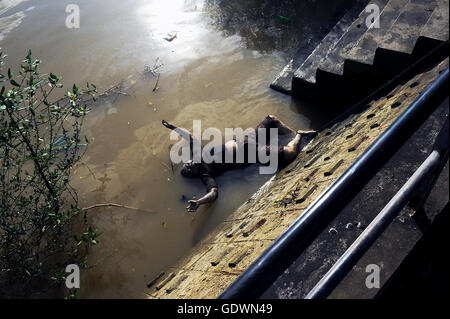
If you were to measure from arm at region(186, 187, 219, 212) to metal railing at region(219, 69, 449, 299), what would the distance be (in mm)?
3526

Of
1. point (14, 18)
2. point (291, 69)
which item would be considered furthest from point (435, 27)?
point (14, 18)

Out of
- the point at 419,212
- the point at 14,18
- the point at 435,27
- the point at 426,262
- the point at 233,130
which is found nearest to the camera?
the point at 419,212

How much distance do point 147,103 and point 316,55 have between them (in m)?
3.86

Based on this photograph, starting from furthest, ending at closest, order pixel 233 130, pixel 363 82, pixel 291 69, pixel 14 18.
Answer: pixel 14 18
pixel 291 69
pixel 233 130
pixel 363 82

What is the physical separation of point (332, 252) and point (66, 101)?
22.7 feet

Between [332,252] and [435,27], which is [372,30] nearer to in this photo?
[435,27]

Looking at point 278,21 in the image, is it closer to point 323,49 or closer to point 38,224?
point 323,49

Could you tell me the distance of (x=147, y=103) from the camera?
7.13m

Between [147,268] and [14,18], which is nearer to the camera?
[147,268]

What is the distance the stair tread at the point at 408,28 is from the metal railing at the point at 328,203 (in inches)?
160

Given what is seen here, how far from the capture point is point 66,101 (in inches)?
288

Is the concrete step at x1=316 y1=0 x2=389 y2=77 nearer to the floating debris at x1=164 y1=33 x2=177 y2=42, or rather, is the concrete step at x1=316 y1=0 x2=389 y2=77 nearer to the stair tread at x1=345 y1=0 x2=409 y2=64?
the stair tread at x1=345 y1=0 x2=409 y2=64

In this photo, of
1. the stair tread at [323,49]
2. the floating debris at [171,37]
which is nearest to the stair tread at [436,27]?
the stair tread at [323,49]

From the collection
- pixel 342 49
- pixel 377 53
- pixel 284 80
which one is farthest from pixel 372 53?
pixel 284 80
